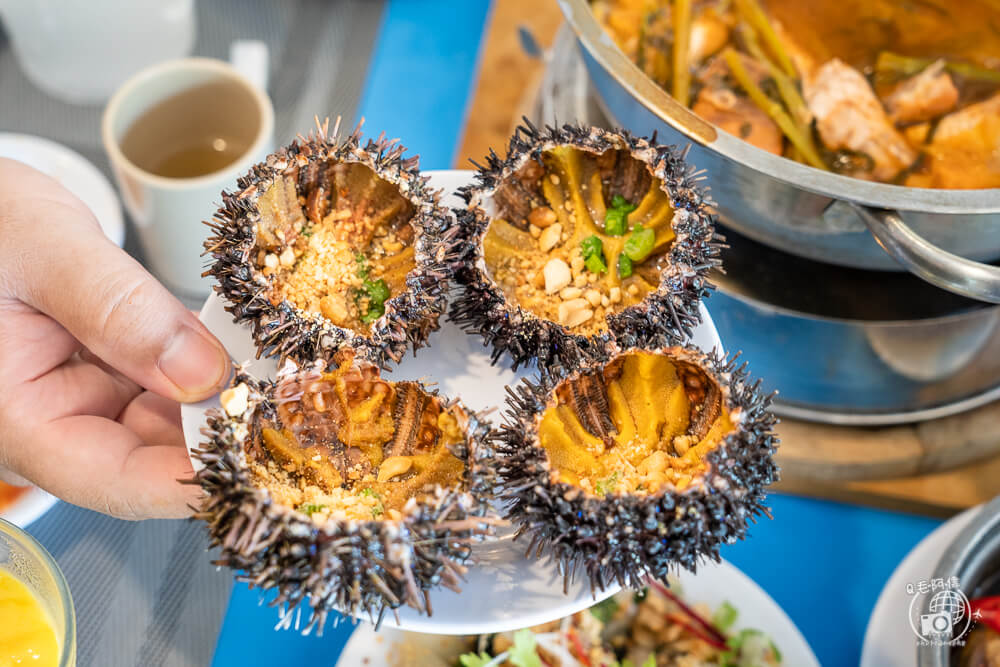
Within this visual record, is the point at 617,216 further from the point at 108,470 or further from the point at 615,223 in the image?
the point at 108,470

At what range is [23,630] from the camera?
0.92 m

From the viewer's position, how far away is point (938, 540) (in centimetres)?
139

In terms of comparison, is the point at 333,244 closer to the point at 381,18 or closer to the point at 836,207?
the point at 836,207

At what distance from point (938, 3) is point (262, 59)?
129cm

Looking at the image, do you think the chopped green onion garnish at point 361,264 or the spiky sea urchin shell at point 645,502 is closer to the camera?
the spiky sea urchin shell at point 645,502

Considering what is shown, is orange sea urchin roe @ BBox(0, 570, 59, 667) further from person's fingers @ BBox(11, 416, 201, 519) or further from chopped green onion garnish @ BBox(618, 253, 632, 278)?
chopped green onion garnish @ BBox(618, 253, 632, 278)

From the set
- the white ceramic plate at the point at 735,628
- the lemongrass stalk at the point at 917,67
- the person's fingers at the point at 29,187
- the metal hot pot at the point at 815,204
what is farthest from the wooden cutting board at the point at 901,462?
the person's fingers at the point at 29,187

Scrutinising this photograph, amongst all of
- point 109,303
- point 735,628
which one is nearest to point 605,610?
point 735,628

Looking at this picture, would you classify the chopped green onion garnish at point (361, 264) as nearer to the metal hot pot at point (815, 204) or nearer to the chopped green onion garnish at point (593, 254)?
the chopped green onion garnish at point (593, 254)

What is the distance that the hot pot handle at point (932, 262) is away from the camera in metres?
1.00

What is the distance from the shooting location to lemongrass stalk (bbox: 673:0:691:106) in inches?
57.6

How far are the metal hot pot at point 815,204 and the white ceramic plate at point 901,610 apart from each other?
0.46 meters

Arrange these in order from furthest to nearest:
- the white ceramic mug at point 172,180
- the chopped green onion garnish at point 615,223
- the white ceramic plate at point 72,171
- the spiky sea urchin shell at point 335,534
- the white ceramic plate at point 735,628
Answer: the white ceramic plate at point 72,171
the white ceramic mug at point 172,180
the white ceramic plate at point 735,628
the chopped green onion garnish at point 615,223
the spiky sea urchin shell at point 335,534

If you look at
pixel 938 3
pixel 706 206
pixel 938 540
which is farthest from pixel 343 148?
pixel 938 3
